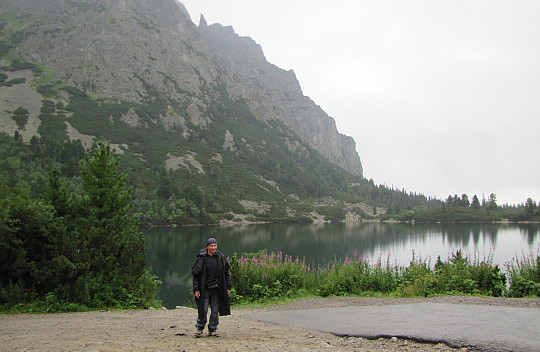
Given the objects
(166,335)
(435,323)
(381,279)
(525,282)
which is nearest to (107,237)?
(166,335)

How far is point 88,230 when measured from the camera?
13648 mm

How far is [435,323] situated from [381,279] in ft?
21.2

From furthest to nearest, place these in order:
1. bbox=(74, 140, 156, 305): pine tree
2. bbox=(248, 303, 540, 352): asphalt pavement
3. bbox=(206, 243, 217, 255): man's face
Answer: bbox=(74, 140, 156, 305): pine tree < bbox=(206, 243, 217, 255): man's face < bbox=(248, 303, 540, 352): asphalt pavement

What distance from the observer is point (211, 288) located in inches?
296

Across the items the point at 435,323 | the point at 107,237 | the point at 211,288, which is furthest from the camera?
the point at 107,237

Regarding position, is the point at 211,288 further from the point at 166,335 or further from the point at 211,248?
the point at 166,335

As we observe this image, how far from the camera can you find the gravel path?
6094 millimetres

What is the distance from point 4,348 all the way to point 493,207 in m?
232

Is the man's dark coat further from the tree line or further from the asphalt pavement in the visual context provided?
the tree line

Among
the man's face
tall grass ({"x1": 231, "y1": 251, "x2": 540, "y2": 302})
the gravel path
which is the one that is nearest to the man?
the man's face

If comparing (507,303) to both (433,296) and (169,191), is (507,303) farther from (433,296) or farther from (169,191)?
(169,191)

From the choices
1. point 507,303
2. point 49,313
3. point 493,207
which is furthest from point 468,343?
point 493,207

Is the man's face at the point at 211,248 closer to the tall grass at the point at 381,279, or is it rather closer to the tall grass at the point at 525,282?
the tall grass at the point at 381,279

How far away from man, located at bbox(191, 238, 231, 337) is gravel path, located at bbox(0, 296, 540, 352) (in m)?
0.42
